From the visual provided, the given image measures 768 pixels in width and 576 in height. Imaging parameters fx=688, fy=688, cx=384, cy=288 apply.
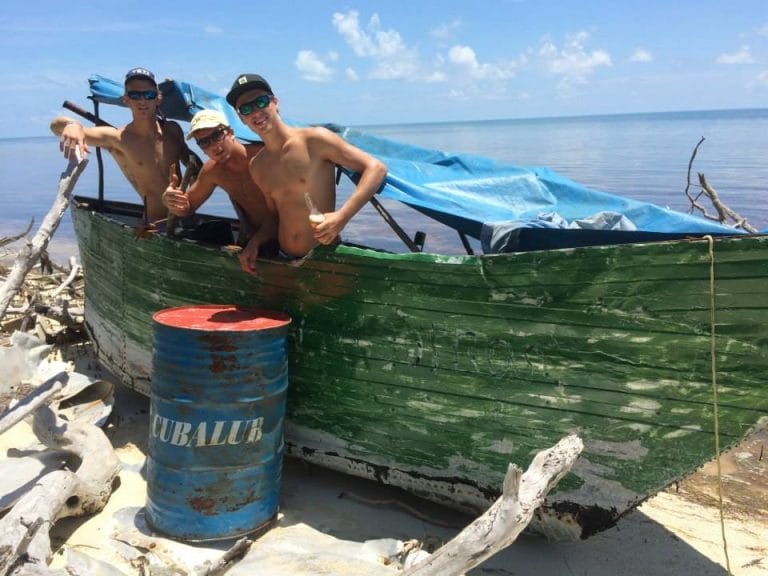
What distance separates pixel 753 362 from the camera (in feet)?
9.70

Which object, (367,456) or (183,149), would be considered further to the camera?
(183,149)

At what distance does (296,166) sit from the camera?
3.92 m

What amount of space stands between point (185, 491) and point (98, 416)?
5.95ft

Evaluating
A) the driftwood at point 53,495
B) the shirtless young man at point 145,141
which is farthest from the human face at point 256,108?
the driftwood at point 53,495

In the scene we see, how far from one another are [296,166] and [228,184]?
0.73 m

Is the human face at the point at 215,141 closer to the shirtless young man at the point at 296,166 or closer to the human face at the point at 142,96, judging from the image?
the shirtless young man at the point at 296,166

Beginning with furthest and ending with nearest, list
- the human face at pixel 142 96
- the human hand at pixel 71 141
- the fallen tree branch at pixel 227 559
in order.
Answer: the human face at pixel 142 96 → the human hand at pixel 71 141 → the fallen tree branch at pixel 227 559

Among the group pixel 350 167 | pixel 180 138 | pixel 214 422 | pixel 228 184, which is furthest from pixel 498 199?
pixel 180 138

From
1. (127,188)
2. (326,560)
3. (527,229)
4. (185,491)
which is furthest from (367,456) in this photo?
(127,188)

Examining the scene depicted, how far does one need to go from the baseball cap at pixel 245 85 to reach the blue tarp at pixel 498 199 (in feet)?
2.65

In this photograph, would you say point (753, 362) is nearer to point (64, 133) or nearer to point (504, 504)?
point (504, 504)

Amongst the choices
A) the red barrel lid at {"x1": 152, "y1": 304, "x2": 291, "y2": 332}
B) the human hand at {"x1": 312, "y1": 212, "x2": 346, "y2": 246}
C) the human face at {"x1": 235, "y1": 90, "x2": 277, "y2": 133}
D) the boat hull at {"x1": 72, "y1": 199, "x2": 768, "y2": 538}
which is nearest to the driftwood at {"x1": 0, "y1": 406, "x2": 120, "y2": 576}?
the red barrel lid at {"x1": 152, "y1": 304, "x2": 291, "y2": 332}

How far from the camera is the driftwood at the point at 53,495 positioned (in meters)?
2.95

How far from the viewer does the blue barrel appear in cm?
346
